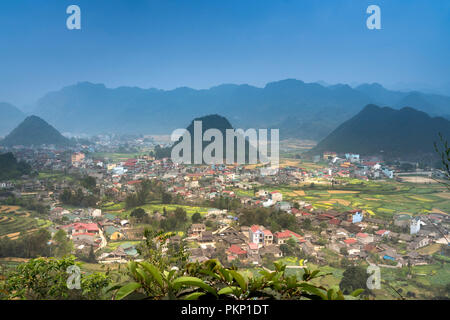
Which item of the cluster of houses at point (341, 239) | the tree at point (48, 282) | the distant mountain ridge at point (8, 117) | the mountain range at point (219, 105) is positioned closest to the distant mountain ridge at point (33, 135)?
the distant mountain ridge at point (8, 117)

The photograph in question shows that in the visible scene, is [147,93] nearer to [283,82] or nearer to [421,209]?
[283,82]

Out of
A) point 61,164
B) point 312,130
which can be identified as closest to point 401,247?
point 61,164

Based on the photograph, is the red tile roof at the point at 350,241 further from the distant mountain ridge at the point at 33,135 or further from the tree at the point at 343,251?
the distant mountain ridge at the point at 33,135

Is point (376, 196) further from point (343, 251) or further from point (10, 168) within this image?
point (10, 168)

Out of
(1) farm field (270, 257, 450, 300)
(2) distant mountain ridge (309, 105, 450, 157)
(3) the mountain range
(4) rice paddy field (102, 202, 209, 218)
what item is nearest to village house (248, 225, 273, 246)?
(1) farm field (270, 257, 450, 300)

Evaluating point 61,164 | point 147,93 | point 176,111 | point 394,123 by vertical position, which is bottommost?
point 61,164

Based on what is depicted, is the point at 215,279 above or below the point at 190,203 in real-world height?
above
